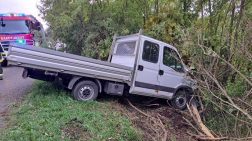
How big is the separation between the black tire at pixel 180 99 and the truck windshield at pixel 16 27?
10.3 metres

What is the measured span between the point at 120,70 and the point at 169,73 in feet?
5.78

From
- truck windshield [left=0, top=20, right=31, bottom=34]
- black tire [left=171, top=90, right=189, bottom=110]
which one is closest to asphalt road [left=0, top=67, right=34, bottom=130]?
truck windshield [left=0, top=20, right=31, bottom=34]

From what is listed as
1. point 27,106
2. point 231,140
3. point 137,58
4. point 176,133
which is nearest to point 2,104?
point 27,106

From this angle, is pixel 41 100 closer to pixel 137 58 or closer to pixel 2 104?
pixel 2 104

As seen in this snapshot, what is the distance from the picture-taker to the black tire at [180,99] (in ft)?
23.5

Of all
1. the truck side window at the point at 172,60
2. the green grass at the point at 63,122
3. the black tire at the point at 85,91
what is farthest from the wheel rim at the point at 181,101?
the black tire at the point at 85,91

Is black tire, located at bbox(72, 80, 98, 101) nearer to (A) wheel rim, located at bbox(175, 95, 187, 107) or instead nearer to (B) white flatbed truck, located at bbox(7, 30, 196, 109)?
(B) white flatbed truck, located at bbox(7, 30, 196, 109)

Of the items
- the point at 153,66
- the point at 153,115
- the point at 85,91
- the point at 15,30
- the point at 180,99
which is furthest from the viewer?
the point at 15,30

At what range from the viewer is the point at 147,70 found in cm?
631

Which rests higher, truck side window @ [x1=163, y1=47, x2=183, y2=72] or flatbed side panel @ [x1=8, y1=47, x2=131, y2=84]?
truck side window @ [x1=163, y1=47, x2=183, y2=72]

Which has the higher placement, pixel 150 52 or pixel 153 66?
pixel 150 52

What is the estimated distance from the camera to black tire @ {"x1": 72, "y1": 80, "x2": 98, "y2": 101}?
583 centimetres

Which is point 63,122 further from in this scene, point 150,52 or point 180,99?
point 180,99

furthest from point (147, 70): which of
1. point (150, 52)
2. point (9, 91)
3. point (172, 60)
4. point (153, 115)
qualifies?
point (9, 91)
